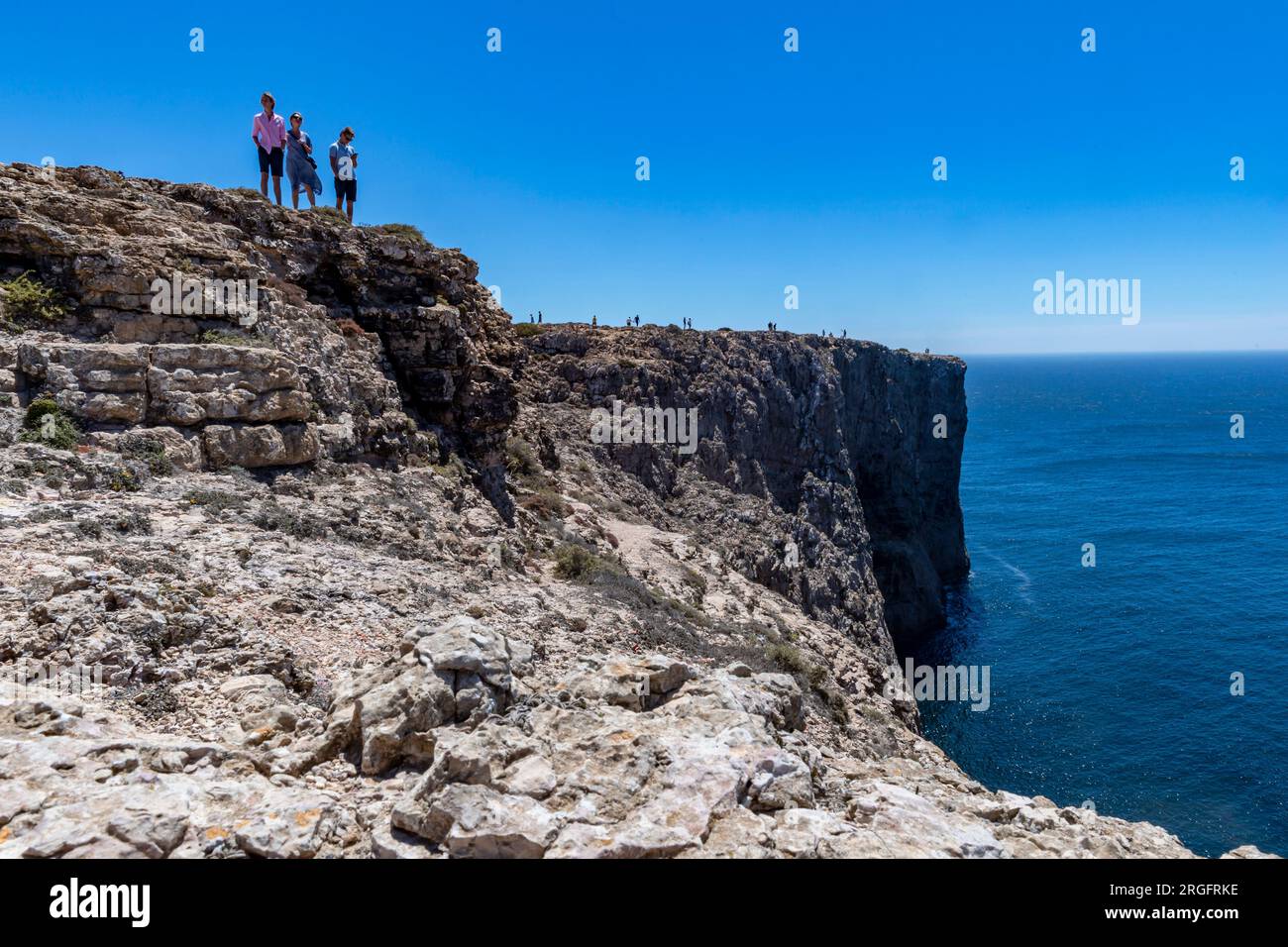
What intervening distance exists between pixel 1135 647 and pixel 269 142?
1961 inches

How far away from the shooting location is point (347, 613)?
32.6 feet

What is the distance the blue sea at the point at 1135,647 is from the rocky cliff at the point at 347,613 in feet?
42.4

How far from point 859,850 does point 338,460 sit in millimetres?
13211

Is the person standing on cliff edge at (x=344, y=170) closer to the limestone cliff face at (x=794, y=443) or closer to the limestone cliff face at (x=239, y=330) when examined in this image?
the limestone cliff face at (x=239, y=330)

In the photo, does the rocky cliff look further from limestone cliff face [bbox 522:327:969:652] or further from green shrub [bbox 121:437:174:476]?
limestone cliff face [bbox 522:327:969:652]

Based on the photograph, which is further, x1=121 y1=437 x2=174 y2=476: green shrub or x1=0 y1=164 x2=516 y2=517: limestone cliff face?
x1=0 y1=164 x2=516 y2=517: limestone cliff face

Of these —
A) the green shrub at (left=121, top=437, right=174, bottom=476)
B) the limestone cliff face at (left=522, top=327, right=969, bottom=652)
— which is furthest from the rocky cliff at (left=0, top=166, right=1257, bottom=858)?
the limestone cliff face at (left=522, top=327, right=969, bottom=652)

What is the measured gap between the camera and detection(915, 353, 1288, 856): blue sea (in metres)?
30.4

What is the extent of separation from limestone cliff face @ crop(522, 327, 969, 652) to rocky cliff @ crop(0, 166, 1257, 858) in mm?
10030

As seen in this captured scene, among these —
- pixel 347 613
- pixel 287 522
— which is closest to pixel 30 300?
pixel 287 522

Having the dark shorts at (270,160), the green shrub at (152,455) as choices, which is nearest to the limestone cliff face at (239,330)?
the green shrub at (152,455)

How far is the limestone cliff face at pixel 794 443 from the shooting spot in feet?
120
